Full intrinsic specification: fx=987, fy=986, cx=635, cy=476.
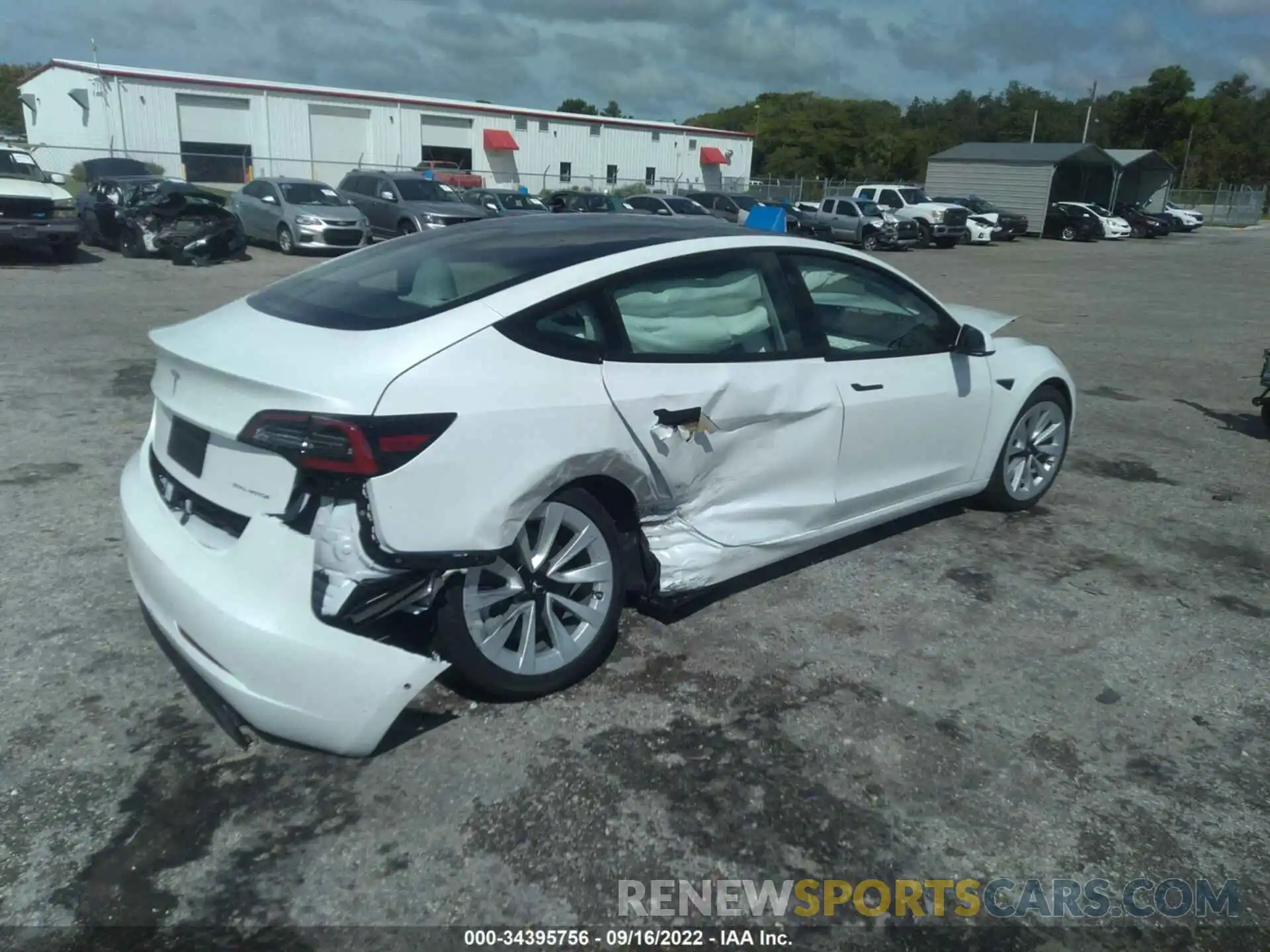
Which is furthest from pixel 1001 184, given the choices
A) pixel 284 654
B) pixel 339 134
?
pixel 284 654

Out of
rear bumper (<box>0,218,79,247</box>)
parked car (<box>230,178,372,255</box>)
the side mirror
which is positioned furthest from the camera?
parked car (<box>230,178,372,255</box>)

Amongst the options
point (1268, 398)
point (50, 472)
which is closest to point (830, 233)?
point (1268, 398)

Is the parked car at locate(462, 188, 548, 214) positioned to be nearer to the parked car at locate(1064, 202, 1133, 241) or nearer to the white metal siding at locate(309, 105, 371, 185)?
the white metal siding at locate(309, 105, 371, 185)

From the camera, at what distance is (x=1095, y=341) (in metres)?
12.9

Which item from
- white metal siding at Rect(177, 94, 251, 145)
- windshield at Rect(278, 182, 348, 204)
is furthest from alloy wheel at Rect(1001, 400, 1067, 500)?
white metal siding at Rect(177, 94, 251, 145)

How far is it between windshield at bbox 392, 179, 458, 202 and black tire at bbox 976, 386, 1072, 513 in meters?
19.6

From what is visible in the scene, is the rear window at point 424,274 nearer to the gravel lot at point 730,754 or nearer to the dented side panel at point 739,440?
the dented side panel at point 739,440

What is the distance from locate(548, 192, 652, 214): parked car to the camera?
2656 centimetres

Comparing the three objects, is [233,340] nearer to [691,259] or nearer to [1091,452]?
[691,259]

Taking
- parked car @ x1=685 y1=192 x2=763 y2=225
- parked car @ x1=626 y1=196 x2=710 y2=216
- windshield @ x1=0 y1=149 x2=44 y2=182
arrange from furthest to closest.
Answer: parked car @ x1=685 y1=192 x2=763 y2=225 < parked car @ x1=626 y1=196 x2=710 y2=216 < windshield @ x1=0 y1=149 x2=44 y2=182

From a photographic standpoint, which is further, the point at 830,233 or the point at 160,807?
the point at 830,233

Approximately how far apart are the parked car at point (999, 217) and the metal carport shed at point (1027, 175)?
4.24 metres

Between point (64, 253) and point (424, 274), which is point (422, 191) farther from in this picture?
point (424, 274)

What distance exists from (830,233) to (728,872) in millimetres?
30000
